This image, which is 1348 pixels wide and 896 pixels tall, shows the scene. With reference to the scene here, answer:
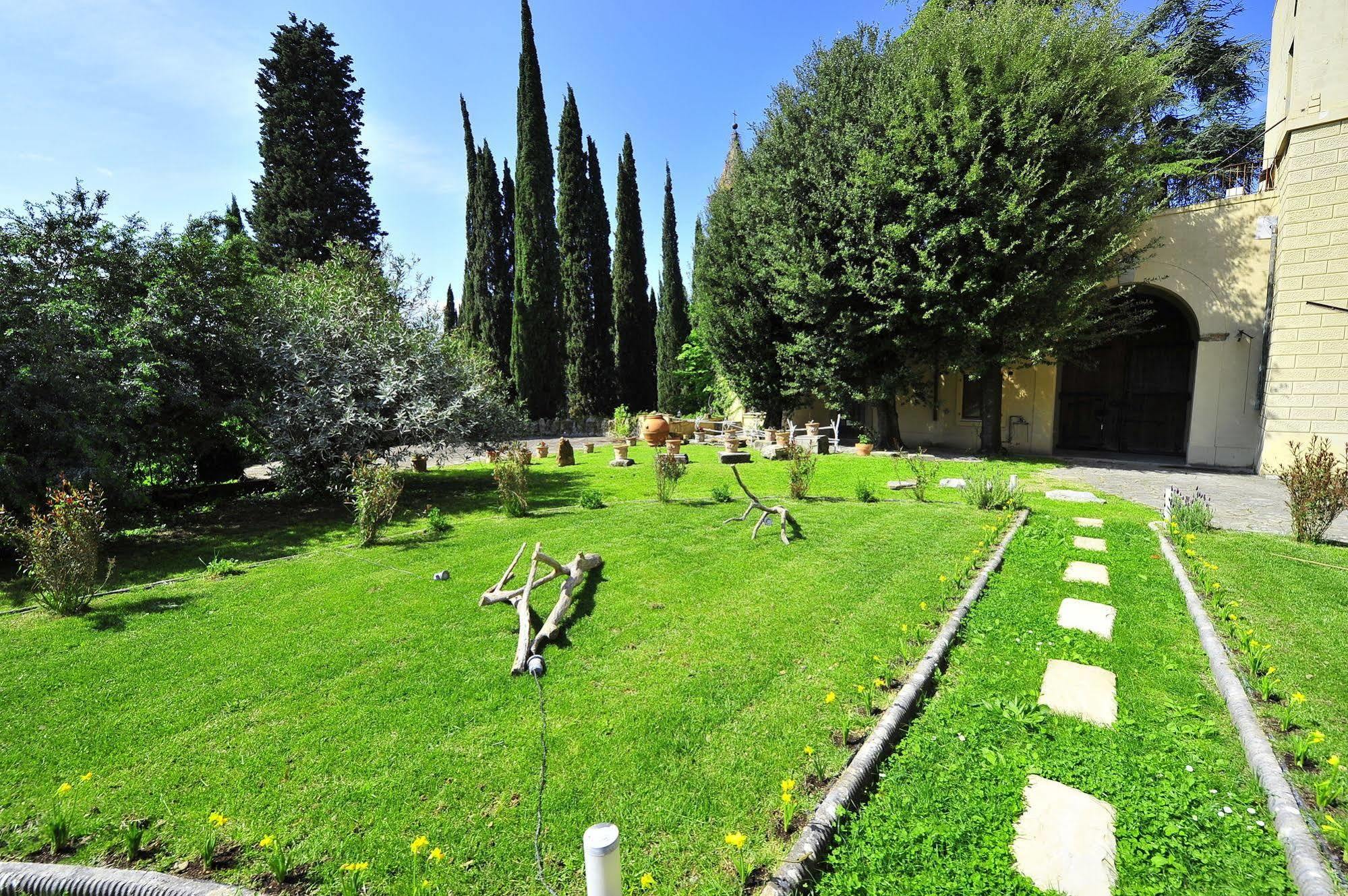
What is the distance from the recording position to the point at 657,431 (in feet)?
55.1

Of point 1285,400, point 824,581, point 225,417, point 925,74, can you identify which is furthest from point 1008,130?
point 225,417

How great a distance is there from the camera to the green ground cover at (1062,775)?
6.81ft

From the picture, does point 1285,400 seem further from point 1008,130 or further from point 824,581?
point 824,581

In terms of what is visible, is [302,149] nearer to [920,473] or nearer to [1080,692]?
[920,473]

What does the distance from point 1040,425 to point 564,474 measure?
12.8 metres

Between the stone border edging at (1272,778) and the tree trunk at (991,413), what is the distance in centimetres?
1057

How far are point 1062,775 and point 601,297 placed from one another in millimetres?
25453

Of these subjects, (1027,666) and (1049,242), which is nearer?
(1027,666)

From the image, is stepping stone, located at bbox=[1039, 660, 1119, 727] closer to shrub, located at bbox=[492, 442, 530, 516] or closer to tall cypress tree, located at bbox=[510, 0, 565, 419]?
shrub, located at bbox=[492, 442, 530, 516]

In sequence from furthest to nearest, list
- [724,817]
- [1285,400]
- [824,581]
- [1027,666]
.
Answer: [1285,400] → [824,581] → [1027,666] → [724,817]

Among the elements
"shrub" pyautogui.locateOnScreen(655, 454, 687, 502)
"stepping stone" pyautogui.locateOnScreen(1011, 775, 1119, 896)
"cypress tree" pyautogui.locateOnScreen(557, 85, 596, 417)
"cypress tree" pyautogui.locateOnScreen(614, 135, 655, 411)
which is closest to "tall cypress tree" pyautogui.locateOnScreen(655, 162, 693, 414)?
"cypress tree" pyautogui.locateOnScreen(614, 135, 655, 411)

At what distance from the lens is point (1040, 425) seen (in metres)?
14.8

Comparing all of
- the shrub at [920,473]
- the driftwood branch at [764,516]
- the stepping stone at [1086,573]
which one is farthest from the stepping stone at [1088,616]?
the shrub at [920,473]

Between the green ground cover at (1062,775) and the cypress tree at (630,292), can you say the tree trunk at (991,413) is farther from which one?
the cypress tree at (630,292)
